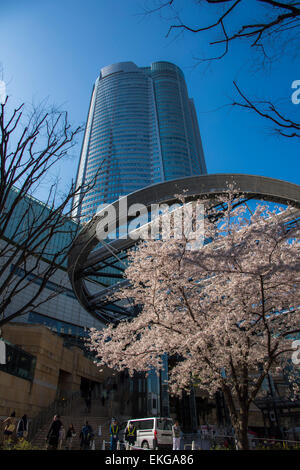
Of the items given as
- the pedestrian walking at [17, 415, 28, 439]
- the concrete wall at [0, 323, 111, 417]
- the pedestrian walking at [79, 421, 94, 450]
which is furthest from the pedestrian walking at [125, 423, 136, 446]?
the concrete wall at [0, 323, 111, 417]

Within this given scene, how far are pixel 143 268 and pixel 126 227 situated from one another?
11315 millimetres

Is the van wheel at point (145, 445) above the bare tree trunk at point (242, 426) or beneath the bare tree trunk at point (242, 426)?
beneath

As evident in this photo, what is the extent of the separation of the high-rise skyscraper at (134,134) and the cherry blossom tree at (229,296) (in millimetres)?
99473

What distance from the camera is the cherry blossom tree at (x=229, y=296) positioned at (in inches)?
337

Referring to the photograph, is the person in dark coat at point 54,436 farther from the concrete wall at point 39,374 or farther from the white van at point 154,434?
the concrete wall at point 39,374

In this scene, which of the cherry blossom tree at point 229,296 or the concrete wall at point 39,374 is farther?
the concrete wall at point 39,374

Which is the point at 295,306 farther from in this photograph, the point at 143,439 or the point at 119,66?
the point at 119,66

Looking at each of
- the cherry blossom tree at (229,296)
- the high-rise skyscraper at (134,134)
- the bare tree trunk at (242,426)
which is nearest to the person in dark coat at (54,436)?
the cherry blossom tree at (229,296)

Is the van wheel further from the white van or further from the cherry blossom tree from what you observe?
the cherry blossom tree

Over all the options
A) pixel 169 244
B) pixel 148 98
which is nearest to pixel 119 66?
pixel 148 98

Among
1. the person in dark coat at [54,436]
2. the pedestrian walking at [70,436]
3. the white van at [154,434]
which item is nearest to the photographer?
the person in dark coat at [54,436]

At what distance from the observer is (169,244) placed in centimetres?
1002

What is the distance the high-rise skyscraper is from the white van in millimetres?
98741

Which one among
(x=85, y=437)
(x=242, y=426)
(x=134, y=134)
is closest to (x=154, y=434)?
(x=85, y=437)
